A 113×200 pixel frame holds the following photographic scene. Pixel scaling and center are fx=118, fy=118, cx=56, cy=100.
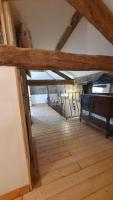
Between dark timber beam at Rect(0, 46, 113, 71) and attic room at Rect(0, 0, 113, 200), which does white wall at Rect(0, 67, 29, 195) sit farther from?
dark timber beam at Rect(0, 46, 113, 71)

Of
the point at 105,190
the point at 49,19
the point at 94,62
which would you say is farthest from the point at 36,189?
the point at 49,19

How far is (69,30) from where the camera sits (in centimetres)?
295

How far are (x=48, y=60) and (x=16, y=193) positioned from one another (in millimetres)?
1800

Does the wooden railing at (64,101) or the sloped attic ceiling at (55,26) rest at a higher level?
the sloped attic ceiling at (55,26)

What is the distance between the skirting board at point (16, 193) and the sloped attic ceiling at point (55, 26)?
9.03 ft

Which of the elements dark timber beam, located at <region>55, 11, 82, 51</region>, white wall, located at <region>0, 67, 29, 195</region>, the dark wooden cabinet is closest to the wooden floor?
white wall, located at <region>0, 67, 29, 195</region>

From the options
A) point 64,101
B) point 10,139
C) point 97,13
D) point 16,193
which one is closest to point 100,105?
point 97,13

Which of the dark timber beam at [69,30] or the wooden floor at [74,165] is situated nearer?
the wooden floor at [74,165]

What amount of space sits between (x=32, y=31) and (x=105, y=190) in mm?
3274

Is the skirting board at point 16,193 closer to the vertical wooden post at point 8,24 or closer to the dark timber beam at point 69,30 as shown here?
the vertical wooden post at point 8,24

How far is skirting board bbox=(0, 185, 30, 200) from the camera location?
1.49 metres

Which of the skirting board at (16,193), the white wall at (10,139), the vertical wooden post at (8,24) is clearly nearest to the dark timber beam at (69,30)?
the vertical wooden post at (8,24)

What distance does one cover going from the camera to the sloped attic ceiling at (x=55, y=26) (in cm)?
209

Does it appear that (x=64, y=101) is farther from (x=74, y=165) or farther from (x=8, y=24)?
(x=8, y=24)
